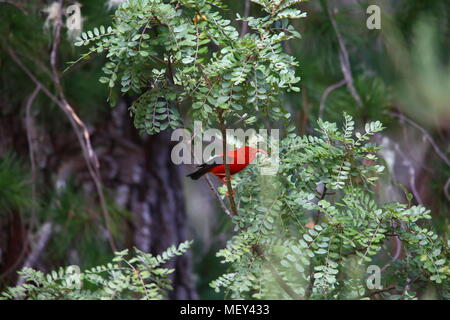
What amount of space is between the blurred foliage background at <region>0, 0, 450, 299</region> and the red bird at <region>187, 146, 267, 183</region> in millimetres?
784

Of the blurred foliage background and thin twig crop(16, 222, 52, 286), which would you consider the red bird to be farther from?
thin twig crop(16, 222, 52, 286)

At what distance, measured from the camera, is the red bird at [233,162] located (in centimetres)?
115

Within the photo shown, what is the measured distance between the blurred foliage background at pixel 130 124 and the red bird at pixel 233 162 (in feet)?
2.57

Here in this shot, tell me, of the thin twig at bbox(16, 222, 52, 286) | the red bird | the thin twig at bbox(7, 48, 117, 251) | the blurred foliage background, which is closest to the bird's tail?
the red bird

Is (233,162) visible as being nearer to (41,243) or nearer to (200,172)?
(200,172)

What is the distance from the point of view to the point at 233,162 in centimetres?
118

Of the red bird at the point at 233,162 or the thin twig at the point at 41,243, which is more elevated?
the red bird at the point at 233,162

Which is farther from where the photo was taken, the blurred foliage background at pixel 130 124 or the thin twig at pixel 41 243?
the thin twig at pixel 41 243

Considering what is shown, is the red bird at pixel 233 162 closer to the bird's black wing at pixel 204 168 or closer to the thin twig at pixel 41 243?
the bird's black wing at pixel 204 168

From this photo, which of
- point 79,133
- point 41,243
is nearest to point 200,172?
point 79,133

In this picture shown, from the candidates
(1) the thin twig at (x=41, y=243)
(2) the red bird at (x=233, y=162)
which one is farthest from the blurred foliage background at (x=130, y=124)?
(2) the red bird at (x=233, y=162)

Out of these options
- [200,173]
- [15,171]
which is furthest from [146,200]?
[200,173]

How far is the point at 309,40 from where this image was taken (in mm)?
2266
